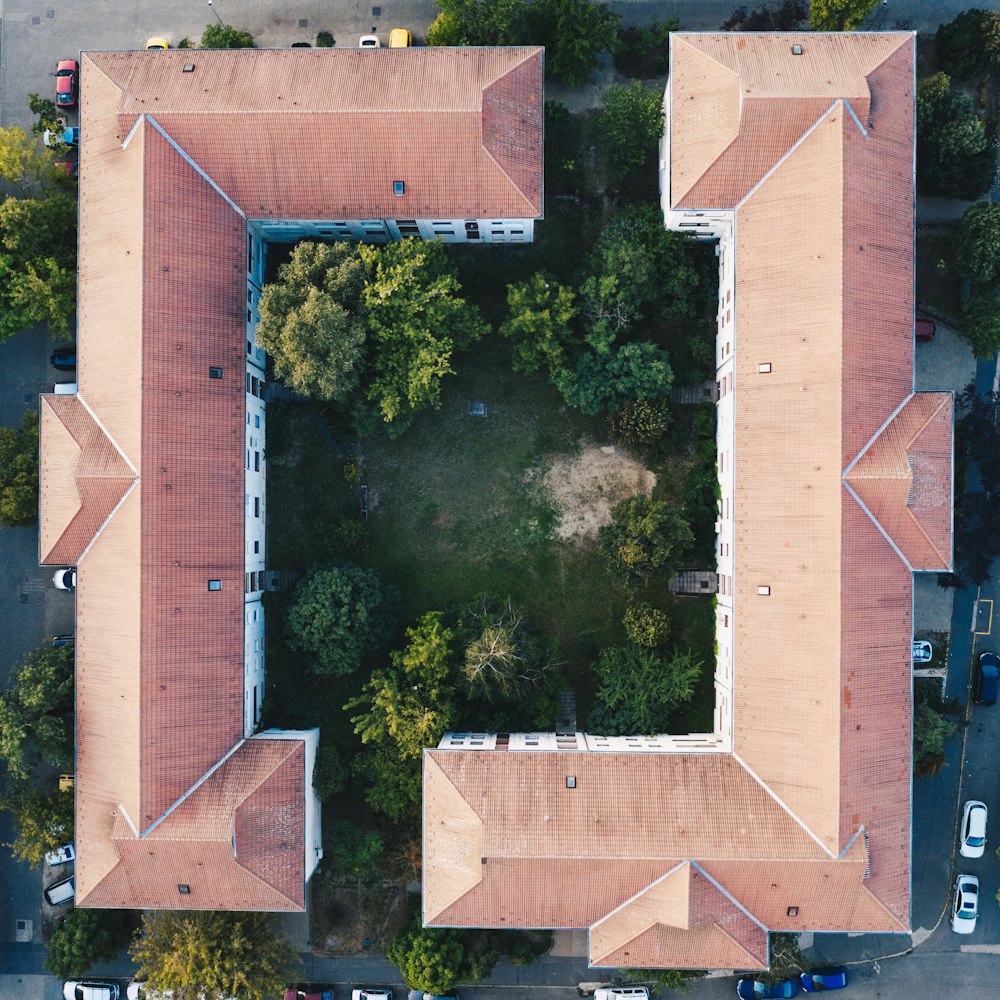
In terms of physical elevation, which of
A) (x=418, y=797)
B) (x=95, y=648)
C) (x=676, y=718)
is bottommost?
(x=418, y=797)

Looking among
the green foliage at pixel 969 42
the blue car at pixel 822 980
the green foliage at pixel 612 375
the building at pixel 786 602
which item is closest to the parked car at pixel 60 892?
the building at pixel 786 602

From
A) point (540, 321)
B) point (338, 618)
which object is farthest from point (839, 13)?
point (338, 618)

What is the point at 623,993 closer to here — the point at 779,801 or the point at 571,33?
the point at 779,801

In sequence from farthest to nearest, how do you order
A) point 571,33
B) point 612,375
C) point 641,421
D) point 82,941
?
point 82,941, point 641,421, point 612,375, point 571,33

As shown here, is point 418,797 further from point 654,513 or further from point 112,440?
point 112,440

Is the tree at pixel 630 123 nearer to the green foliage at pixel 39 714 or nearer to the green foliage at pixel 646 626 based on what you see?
the green foliage at pixel 646 626

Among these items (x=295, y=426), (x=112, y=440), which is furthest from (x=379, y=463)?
(x=112, y=440)

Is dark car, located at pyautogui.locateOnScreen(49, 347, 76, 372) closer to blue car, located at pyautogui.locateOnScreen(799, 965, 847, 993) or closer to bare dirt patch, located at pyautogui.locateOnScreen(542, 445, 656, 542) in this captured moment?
bare dirt patch, located at pyautogui.locateOnScreen(542, 445, 656, 542)
